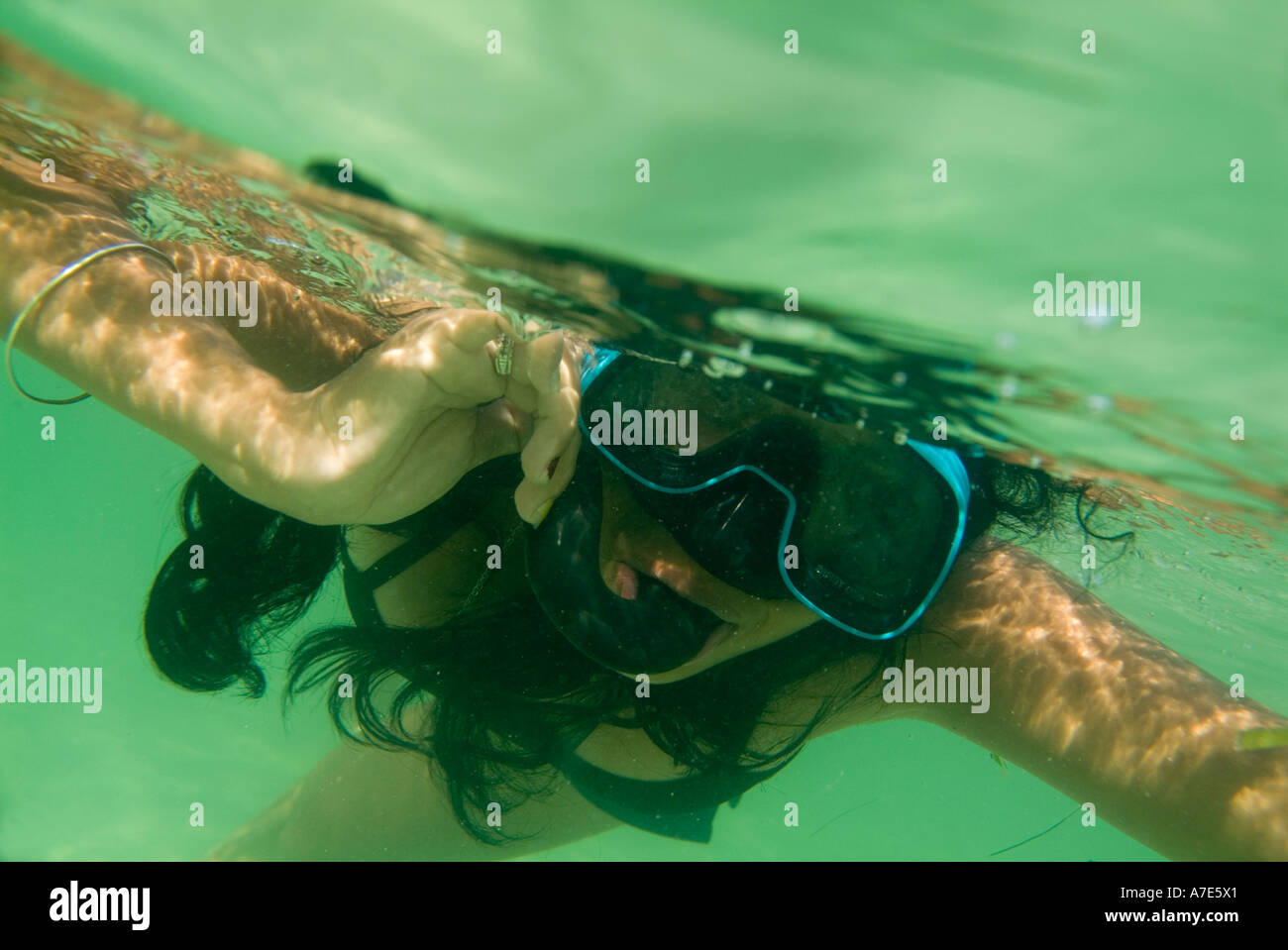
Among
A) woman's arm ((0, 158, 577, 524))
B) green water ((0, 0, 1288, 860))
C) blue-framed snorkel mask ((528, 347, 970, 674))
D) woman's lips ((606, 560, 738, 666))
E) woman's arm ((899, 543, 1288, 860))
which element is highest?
green water ((0, 0, 1288, 860))

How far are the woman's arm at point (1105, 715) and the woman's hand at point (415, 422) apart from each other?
2.26 metres

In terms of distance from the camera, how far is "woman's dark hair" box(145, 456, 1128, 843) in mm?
3541

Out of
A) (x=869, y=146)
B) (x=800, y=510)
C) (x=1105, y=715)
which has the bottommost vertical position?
(x=1105, y=715)

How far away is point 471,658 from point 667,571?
4.11 feet

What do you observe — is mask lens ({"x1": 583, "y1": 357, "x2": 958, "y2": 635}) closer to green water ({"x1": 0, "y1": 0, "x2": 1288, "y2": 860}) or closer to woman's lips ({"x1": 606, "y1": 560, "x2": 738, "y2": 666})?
woman's lips ({"x1": 606, "y1": 560, "x2": 738, "y2": 666})

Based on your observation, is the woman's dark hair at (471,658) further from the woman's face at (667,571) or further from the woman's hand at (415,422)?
the woman's hand at (415,422)

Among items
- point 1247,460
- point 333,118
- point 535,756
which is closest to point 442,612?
point 535,756

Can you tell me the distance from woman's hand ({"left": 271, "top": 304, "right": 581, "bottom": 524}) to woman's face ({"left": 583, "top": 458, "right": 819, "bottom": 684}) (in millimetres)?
458

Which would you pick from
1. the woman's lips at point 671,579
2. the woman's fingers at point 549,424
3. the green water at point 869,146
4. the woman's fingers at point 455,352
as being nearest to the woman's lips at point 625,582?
the woman's lips at point 671,579

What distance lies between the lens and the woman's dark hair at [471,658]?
354 centimetres

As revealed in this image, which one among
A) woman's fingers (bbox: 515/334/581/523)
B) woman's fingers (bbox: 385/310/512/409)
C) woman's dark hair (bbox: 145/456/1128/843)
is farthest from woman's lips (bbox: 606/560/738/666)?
woman's fingers (bbox: 385/310/512/409)

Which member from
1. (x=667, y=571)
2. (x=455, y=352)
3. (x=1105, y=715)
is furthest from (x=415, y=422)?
(x=1105, y=715)

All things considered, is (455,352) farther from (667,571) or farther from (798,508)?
(798,508)

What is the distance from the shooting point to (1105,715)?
3.11 metres
